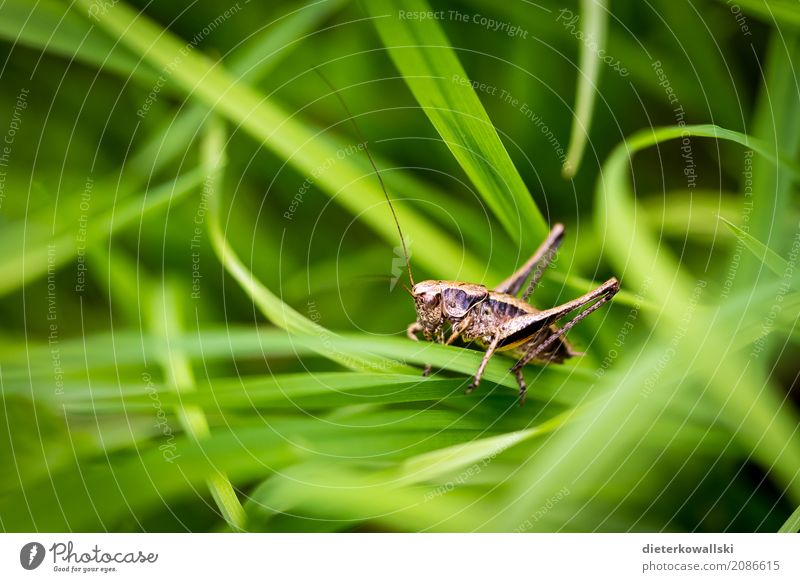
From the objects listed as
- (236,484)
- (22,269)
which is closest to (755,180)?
(236,484)

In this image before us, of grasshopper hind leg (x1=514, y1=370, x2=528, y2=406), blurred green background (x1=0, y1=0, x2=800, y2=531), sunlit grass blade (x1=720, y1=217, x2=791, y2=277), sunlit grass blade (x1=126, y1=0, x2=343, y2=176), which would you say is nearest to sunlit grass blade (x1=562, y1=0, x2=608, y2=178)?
blurred green background (x1=0, y1=0, x2=800, y2=531)

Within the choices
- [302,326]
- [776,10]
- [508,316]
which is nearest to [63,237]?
[302,326]

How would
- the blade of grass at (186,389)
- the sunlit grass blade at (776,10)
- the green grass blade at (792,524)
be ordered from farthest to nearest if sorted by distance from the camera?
the sunlit grass blade at (776,10) → the green grass blade at (792,524) → the blade of grass at (186,389)

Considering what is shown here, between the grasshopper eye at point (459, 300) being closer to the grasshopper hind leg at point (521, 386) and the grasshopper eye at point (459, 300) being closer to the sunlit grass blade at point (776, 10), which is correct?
the grasshopper hind leg at point (521, 386)

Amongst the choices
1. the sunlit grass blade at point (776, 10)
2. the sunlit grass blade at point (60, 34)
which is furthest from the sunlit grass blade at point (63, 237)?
the sunlit grass blade at point (776, 10)

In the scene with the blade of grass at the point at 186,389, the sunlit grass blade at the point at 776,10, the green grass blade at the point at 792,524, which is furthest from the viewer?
the sunlit grass blade at the point at 776,10

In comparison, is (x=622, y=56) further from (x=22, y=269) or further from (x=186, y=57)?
(x=22, y=269)

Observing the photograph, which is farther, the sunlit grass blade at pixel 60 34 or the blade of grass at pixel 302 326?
the sunlit grass blade at pixel 60 34

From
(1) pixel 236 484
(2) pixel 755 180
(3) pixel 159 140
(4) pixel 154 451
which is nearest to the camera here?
(4) pixel 154 451
